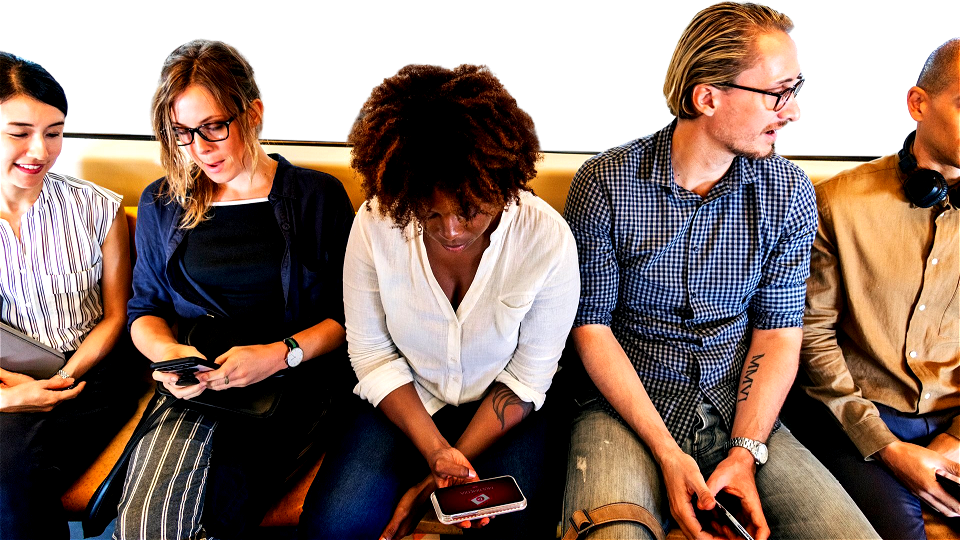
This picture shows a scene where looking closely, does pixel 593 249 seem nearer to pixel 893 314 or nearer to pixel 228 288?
pixel 893 314

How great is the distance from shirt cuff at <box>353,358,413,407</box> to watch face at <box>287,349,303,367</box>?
0.64 ft

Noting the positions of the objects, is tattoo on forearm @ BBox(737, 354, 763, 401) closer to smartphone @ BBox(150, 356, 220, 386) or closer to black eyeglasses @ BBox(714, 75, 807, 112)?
black eyeglasses @ BBox(714, 75, 807, 112)

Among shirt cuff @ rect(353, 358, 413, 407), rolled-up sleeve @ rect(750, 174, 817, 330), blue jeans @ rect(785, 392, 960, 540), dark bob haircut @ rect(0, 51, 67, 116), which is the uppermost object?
dark bob haircut @ rect(0, 51, 67, 116)

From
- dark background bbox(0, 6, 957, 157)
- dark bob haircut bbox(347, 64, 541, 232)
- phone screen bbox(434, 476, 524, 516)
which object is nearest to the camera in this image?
dark bob haircut bbox(347, 64, 541, 232)

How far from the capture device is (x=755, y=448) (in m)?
1.56

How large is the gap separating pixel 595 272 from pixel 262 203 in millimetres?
959

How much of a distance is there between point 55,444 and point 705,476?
5.59 ft

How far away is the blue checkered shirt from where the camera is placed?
1.66m

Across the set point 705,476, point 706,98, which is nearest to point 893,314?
point 705,476

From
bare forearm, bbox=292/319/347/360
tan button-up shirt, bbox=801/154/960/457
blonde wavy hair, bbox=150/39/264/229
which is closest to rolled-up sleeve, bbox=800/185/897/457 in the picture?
tan button-up shirt, bbox=801/154/960/457

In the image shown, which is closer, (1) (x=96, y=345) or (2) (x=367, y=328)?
(2) (x=367, y=328)

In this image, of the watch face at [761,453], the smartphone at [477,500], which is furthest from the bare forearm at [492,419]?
the watch face at [761,453]

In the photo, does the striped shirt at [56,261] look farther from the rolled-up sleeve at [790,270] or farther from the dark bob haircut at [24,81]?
the rolled-up sleeve at [790,270]

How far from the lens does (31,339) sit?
1758 millimetres
